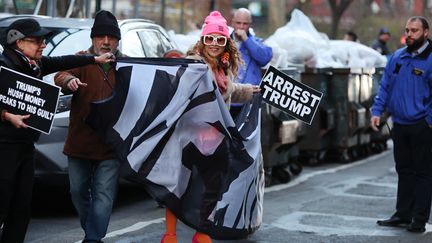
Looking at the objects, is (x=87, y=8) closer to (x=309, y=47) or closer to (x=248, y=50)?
(x=309, y=47)

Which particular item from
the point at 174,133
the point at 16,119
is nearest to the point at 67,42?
the point at 174,133

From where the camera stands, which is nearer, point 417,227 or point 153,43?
point 417,227

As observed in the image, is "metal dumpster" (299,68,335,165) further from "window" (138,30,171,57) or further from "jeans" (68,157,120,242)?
"jeans" (68,157,120,242)

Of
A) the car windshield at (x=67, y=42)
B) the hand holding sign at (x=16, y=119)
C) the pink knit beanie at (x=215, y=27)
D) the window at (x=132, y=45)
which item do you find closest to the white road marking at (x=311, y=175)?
the window at (x=132, y=45)

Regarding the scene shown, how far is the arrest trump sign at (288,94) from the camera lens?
8.24 meters

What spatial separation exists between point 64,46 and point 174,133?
2871 millimetres

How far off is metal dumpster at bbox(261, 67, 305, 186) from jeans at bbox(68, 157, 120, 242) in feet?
15.5

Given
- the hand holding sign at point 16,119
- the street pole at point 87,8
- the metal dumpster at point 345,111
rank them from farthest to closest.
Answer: the street pole at point 87,8
the metal dumpster at point 345,111
the hand holding sign at point 16,119

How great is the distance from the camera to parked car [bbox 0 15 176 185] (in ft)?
29.7

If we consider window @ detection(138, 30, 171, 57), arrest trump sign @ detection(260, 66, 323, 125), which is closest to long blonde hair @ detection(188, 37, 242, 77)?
arrest trump sign @ detection(260, 66, 323, 125)

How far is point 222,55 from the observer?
7.64m

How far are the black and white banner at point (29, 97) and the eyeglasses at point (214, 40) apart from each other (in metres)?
1.41

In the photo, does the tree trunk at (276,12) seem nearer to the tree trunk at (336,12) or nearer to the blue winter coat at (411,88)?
the tree trunk at (336,12)

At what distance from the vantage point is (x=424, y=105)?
918cm
